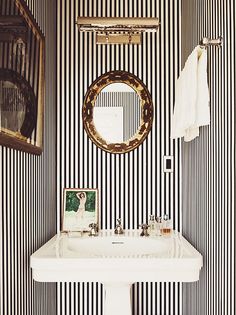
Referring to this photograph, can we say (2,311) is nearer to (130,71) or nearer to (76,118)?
(76,118)

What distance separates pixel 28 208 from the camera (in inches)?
93.8

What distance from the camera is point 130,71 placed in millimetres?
3199

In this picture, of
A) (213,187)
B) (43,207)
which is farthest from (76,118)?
(213,187)

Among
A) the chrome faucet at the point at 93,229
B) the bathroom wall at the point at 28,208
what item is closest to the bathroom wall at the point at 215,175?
the chrome faucet at the point at 93,229

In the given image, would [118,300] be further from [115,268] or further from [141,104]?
[141,104]

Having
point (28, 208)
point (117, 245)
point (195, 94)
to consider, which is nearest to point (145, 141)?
point (117, 245)

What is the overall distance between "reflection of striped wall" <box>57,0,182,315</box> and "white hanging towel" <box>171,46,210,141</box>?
2.03 feet

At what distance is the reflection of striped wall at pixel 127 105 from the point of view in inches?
124

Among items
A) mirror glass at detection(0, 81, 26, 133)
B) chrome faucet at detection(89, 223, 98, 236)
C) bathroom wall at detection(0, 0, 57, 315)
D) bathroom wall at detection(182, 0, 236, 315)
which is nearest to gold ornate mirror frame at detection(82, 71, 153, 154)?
bathroom wall at detection(0, 0, 57, 315)

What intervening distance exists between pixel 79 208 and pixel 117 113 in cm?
68

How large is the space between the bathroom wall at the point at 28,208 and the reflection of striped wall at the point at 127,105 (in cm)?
34

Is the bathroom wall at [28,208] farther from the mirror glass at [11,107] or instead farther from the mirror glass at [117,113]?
the mirror glass at [117,113]

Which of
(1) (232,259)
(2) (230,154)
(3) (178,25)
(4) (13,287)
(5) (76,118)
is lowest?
(4) (13,287)

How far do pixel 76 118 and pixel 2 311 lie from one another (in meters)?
1.56
